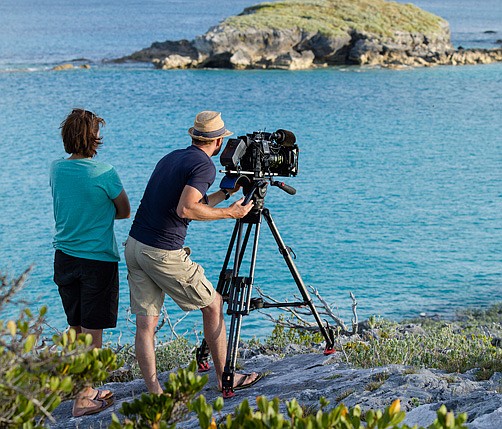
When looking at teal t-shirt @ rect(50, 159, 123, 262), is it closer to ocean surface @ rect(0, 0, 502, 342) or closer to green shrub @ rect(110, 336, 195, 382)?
ocean surface @ rect(0, 0, 502, 342)

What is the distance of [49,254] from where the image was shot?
49.8ft

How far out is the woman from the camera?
4430 mm

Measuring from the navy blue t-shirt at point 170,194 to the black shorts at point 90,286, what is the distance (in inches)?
11.4

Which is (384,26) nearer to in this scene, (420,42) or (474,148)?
(420,42)

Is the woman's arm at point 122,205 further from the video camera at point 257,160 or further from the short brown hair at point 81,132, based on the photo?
the video camera at point 257,160

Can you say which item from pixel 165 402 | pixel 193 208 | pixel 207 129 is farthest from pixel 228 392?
pixel 165 402

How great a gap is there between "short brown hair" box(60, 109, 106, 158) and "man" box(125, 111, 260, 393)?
39cm

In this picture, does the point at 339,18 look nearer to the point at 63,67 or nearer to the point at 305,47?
the point at 305,47

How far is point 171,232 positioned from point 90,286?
22.4 inches

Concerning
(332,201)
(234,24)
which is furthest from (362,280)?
(234,24)

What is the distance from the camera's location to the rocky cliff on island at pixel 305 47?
1854 inches

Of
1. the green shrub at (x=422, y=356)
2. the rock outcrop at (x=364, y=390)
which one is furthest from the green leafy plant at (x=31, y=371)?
the green shrub at (x=422, y=356)

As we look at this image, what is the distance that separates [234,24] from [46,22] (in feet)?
140

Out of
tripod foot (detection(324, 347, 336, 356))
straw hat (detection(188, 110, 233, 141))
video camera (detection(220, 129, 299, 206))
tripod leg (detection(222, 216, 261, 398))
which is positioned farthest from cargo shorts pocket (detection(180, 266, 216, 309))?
tripod foot (detection(324, 347, 336, 356))
